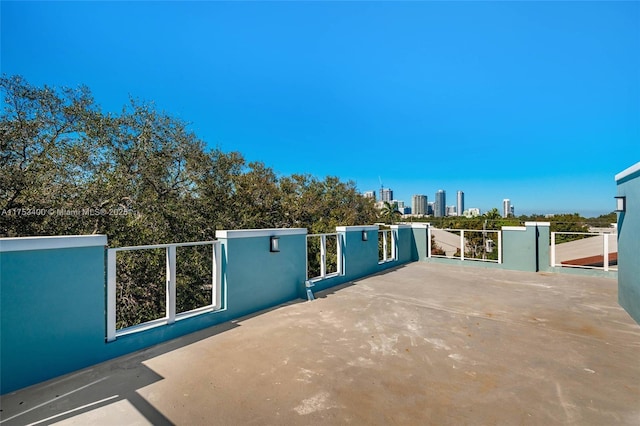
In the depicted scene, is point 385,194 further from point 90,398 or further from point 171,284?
point 90,398

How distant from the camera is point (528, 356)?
2.77 m

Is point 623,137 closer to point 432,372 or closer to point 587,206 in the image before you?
point 587,206

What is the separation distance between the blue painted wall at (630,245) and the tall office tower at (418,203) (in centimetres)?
5403

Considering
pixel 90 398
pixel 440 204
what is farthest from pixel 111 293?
pixel 440 204

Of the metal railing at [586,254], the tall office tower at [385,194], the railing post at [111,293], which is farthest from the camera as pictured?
the tall office tower at [385,194]

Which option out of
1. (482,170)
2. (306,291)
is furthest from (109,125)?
(482,170)

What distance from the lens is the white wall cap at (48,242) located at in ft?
6.87

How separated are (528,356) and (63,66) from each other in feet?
41.1

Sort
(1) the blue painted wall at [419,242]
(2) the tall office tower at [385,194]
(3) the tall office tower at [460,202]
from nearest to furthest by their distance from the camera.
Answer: (1) the blue painted wall at [419,242] < (2) the tall office tower at [385,194] < (3) the tall office tower at [460,202]

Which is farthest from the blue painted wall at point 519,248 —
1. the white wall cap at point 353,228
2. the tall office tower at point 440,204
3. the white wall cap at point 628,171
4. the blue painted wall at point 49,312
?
the tall office tower at point 440,204

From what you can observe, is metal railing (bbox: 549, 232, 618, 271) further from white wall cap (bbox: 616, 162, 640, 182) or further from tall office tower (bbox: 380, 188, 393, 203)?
tall office tower (bbox: 380, 188, 393, 203)

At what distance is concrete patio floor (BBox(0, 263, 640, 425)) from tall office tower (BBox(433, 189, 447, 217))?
62605 mm

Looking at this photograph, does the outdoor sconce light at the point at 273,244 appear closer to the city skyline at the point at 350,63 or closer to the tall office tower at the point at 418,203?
the city skyline at the point at 350,63

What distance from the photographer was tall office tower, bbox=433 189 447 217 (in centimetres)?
6284
